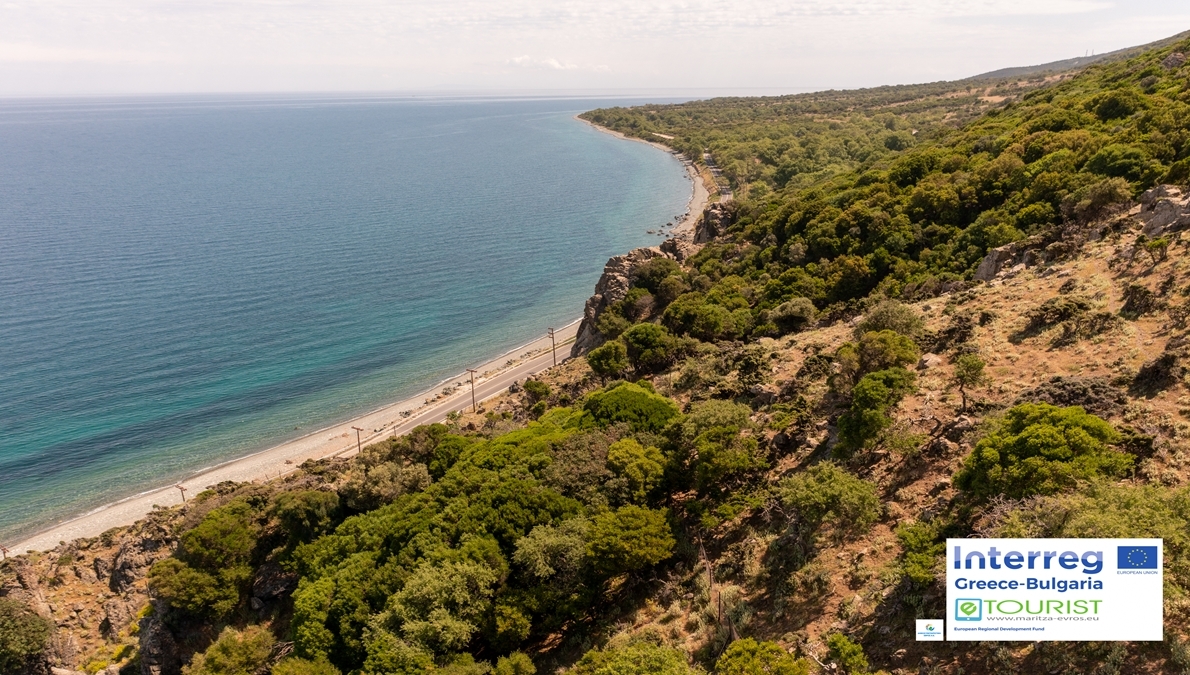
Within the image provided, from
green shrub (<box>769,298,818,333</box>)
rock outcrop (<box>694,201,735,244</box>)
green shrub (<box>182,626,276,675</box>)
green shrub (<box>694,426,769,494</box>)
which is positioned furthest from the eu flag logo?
rock outcrop (<box>694,201,735,244</box>)

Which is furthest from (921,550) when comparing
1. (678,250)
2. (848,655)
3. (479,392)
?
(678,250)

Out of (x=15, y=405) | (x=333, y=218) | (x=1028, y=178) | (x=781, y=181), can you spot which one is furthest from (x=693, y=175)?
(x=15, y=405)

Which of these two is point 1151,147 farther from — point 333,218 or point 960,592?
point 333,218

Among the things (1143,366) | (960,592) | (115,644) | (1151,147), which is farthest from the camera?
(1151,147)

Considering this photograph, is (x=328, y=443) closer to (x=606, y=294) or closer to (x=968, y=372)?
(x=606, y=294)

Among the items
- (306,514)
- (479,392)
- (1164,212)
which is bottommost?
(479,392)

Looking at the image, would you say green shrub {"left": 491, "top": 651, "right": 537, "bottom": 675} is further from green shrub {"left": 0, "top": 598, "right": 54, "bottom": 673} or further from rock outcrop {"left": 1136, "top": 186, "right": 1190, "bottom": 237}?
rock outcrop {"left": 1136, "top": 186, "right": 1190, "bottom": 237}

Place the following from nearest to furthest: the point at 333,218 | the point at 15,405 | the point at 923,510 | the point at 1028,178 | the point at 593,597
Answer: the point at 923,510
the point at 593,597
the point at 1028,178
the point at 15,405
the point at 333,218
